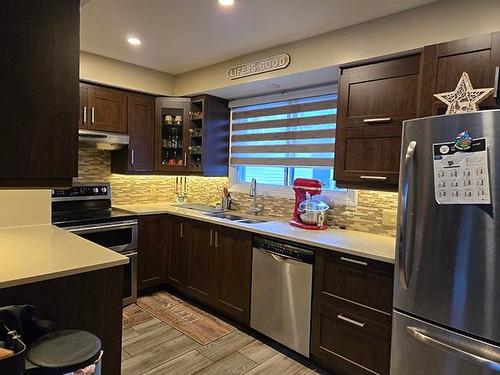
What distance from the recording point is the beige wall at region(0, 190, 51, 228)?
214 centimetres

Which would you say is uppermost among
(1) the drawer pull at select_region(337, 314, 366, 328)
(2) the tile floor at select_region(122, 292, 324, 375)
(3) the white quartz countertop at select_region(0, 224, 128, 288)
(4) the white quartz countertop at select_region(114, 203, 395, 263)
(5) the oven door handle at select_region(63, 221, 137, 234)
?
(3) the white quartz countertop at select_region(0, 224, 128, 288)

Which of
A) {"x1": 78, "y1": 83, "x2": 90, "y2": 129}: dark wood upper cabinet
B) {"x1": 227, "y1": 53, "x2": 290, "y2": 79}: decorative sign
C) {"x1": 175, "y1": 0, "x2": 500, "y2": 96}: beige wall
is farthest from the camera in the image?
{"x1": 78, "y1": 83, "x2": 90, "y2": 129}: dark wood upper cabinet

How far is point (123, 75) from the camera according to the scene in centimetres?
351

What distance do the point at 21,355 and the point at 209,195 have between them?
10.5 feet

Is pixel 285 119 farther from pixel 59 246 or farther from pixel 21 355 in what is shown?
pixel 21 355

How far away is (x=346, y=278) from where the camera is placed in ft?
7.23

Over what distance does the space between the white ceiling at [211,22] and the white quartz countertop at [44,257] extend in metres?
1.37

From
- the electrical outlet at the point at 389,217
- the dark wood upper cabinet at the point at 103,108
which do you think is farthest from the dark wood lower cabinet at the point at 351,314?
the dark wood upper cabinet at the point at 103,108

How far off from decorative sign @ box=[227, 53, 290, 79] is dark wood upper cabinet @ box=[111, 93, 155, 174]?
3.67 ft

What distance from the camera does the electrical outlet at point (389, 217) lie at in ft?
8.43

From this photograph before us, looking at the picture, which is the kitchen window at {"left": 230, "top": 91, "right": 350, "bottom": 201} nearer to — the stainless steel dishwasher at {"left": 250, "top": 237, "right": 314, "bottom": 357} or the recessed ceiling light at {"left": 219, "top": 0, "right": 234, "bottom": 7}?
the stainless steel dishwasher at {"left": 250, "top": 237, "right": 314, "bottom": 357}

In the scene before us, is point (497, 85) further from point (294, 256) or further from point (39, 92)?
point (39, 92)

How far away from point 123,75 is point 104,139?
0.73 metres

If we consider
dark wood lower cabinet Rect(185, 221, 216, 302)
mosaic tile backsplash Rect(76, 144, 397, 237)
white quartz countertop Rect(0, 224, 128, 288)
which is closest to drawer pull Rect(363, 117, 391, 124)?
mosaic tile backsplash Rect(76, 144, 397, 237)
